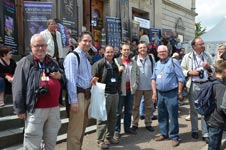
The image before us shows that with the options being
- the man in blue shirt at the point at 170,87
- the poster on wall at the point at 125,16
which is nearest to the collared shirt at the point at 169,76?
the man in blue shirt at the point at 170,87

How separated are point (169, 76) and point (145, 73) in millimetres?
909

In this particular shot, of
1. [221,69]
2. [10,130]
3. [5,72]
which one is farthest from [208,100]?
[5,72]

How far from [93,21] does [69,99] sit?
385 inches

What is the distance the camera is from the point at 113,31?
1259cm

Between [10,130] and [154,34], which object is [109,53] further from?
[154,34]

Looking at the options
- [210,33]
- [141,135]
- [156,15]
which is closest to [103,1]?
[156,15]

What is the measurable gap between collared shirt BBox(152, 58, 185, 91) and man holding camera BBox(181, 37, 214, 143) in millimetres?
317

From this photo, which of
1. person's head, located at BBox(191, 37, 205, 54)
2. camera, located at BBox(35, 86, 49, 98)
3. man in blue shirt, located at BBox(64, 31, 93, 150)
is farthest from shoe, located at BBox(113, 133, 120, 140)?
camera, located at BBox(35, 86, 49, 98)

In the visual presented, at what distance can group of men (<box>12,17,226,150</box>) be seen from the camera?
3648mm

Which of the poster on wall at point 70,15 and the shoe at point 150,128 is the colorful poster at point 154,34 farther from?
the shoe at point 150,128

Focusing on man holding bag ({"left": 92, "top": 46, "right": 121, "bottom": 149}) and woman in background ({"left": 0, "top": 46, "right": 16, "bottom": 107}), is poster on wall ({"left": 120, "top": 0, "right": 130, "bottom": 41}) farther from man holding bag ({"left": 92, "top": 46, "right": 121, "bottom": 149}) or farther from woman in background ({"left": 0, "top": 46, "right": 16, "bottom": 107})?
man holding bag ({"left": 92, "top": 46, "right": 121, "bottom": 149})

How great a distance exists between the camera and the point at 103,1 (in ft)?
46.9

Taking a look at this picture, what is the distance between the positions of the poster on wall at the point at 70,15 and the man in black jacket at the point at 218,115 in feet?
24.0

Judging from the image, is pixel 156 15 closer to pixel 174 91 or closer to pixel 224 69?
pixel 174 91
